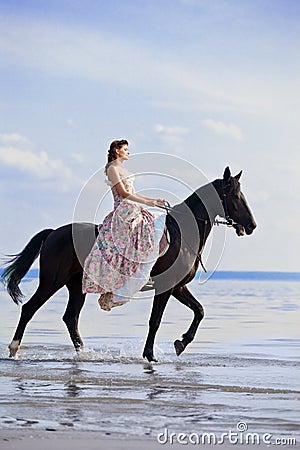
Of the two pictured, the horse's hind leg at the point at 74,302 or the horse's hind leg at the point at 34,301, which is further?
the horse's hind leg at the point at 74,302

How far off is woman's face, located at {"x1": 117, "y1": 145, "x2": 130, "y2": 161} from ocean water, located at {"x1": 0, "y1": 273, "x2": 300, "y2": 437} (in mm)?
1426

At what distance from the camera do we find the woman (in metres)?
9.01

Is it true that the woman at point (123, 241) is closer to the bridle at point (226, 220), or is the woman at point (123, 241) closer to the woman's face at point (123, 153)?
the woman's face at point (123, 153)

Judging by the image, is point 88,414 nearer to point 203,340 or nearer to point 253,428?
point 253,428

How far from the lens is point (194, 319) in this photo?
935 cm

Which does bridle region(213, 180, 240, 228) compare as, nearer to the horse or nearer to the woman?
the horse

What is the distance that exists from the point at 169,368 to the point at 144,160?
2051 mm

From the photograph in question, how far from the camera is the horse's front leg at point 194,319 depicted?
30.2ft

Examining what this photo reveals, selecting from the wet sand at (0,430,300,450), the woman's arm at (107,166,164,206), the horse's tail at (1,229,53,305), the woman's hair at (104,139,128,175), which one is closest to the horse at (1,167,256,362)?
the horse's tail at (1,229,53,305)

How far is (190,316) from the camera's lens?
1536 centimetres

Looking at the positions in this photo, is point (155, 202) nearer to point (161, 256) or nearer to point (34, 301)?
point (161, 256)

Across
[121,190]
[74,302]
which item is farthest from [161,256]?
[74,302]

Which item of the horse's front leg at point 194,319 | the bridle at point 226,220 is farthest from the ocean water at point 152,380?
the bridle at point 226,220

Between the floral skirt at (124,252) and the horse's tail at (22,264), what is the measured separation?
700mm
